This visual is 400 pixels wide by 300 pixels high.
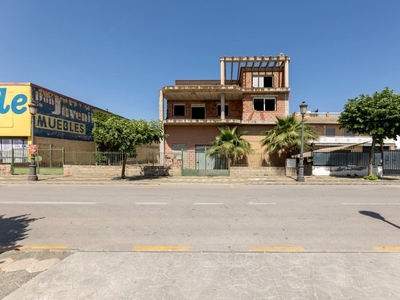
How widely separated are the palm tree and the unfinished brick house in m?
2.44

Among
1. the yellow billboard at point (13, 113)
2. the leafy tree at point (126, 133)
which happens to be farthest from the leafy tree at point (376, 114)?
the yellow billboard at point (13, 113)

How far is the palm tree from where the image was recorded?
1600 cm

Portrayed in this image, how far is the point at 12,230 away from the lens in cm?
482

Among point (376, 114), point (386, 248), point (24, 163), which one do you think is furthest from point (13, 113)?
point (376, 114)

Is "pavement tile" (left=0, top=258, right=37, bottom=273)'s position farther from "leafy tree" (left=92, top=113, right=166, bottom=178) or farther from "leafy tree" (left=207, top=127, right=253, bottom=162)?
"leafy tree" (left=207, top=127, right=253, bottom=162)

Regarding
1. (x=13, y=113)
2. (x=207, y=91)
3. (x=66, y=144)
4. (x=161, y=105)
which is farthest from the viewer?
(x=66, y=144)

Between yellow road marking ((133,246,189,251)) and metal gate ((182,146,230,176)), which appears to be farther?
metal gate ((182,146,230,176))

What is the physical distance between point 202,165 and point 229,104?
25.8 ft

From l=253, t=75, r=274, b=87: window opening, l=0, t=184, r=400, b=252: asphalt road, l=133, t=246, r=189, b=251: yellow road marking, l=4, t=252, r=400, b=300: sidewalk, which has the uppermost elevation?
l=253, t=75, r=274, b=87: window opening

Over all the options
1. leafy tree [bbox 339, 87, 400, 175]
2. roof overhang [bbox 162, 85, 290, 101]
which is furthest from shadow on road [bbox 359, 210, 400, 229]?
roof overhang [bbox 162, 85, 290, 101]

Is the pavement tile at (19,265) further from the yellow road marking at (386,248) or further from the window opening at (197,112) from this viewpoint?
the window opening at (197,112)

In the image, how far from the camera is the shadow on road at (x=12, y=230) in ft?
13.3

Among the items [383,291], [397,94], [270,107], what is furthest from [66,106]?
[397,94]

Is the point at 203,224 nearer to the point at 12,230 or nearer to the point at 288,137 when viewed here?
the point at 12,230
